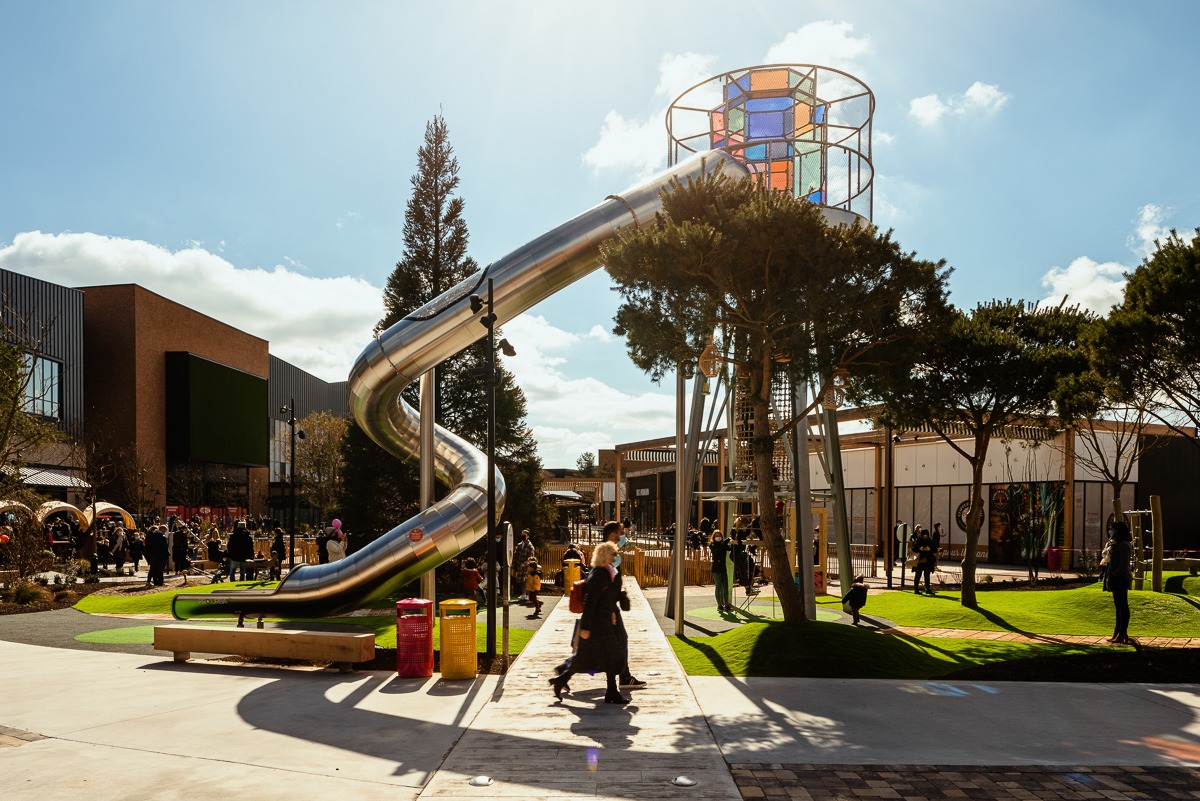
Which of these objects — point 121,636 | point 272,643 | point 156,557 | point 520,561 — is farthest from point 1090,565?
point 156,557

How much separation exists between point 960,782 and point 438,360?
11.1 m

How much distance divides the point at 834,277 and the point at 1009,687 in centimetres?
537

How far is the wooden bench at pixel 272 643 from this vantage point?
10.6 m

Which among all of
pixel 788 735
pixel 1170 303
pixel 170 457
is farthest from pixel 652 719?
pixel 170 457

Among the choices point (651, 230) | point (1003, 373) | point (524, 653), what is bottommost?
point (524, 653)

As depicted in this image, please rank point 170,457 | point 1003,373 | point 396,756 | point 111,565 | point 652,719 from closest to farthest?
point 396,756 → point 652,719 → point 1003,373 → point 111,565 → point 170,457

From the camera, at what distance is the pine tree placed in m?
28.8

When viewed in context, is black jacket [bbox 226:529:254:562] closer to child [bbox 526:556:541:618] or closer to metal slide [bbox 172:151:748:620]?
metal slide [bbox 172:151:748:620]

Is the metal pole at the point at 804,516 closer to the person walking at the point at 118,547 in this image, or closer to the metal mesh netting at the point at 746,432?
the metal mesh netting at the point at 746,432

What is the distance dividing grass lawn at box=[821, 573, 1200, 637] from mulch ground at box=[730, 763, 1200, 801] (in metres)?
8.98

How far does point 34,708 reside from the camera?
844 cm

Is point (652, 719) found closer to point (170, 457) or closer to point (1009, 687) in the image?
point (1009, 687)

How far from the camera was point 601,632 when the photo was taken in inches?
346

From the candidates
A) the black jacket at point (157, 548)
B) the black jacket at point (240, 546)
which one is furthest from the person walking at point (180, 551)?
the black jacket at point (240, 546)
